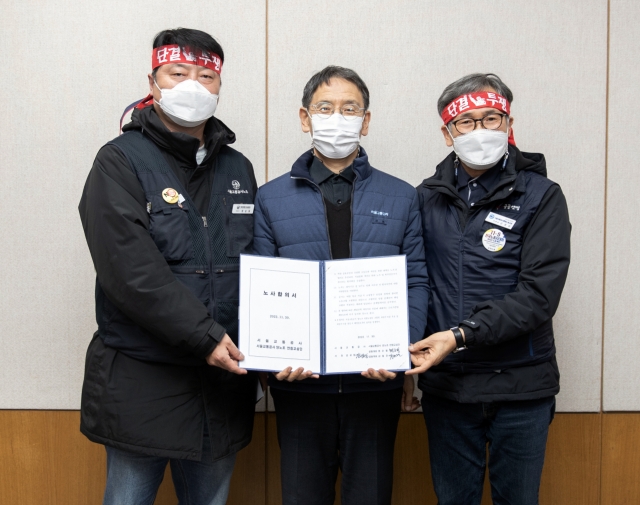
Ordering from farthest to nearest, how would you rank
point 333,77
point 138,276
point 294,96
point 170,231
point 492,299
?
point 294,96 < point 333,77 < point 492,299 < point 170,231 < point 138,276

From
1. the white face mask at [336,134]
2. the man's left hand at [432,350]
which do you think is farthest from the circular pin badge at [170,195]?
the man's left hand at [432,350]

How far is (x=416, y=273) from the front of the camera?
201cm

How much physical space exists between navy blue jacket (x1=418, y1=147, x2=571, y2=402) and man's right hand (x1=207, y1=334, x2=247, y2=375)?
726mm

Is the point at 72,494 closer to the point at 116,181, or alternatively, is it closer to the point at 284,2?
the point at 116,181

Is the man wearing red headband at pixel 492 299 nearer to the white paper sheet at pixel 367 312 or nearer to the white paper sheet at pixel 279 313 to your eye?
the white paper sheet at pixel 367 312

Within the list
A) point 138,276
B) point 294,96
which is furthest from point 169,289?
point 294,96

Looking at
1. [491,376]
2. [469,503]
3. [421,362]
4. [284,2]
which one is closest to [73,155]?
[284,2]

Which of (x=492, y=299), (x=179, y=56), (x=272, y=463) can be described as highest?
(x=179, y=56)

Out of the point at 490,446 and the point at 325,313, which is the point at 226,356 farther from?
the point at 490,446

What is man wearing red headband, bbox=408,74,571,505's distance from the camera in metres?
1.89

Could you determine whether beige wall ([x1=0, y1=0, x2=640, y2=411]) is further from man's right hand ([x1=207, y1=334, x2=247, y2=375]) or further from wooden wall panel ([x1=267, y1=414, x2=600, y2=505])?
man's right hand ([x1=207, y1=334, x2=247, y2=375])

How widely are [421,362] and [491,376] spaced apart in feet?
0.86

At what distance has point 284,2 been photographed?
2645 mm

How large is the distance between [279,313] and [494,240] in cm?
80
